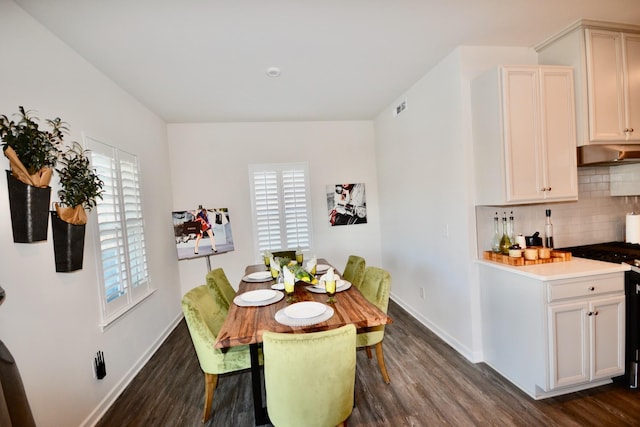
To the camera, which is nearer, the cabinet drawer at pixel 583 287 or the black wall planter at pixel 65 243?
the black wall planter at pixel 65 243

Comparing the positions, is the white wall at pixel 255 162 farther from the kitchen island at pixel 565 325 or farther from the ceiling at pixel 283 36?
the kitchen island at pixel 565 325

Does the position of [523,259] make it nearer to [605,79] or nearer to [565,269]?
[565,269]

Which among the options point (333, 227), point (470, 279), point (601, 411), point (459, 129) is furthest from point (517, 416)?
point (333, 227)

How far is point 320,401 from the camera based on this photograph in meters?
1.46

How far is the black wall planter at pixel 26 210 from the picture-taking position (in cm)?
157

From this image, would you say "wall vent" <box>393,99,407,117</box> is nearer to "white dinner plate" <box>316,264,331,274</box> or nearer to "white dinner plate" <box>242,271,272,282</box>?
"white dinner plate" <box>316,264,331,274</box>

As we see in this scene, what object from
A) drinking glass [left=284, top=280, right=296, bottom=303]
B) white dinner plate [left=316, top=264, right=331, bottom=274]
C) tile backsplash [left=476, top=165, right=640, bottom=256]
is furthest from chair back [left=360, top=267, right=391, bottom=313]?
tile backsplash [left=476, top=165, right=640, bottom=256]

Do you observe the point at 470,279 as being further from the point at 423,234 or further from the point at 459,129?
the point at 459,129

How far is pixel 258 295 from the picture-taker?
Result: 2.30 m

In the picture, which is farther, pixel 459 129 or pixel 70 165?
pixel 459 129

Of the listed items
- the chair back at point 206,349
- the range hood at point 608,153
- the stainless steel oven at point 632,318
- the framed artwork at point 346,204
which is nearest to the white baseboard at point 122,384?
the chair back at point 206,349

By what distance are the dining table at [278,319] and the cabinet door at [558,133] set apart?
183cm

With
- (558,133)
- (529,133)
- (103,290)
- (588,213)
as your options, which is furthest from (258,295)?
(588,213)

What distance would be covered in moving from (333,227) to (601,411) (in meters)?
3.32
